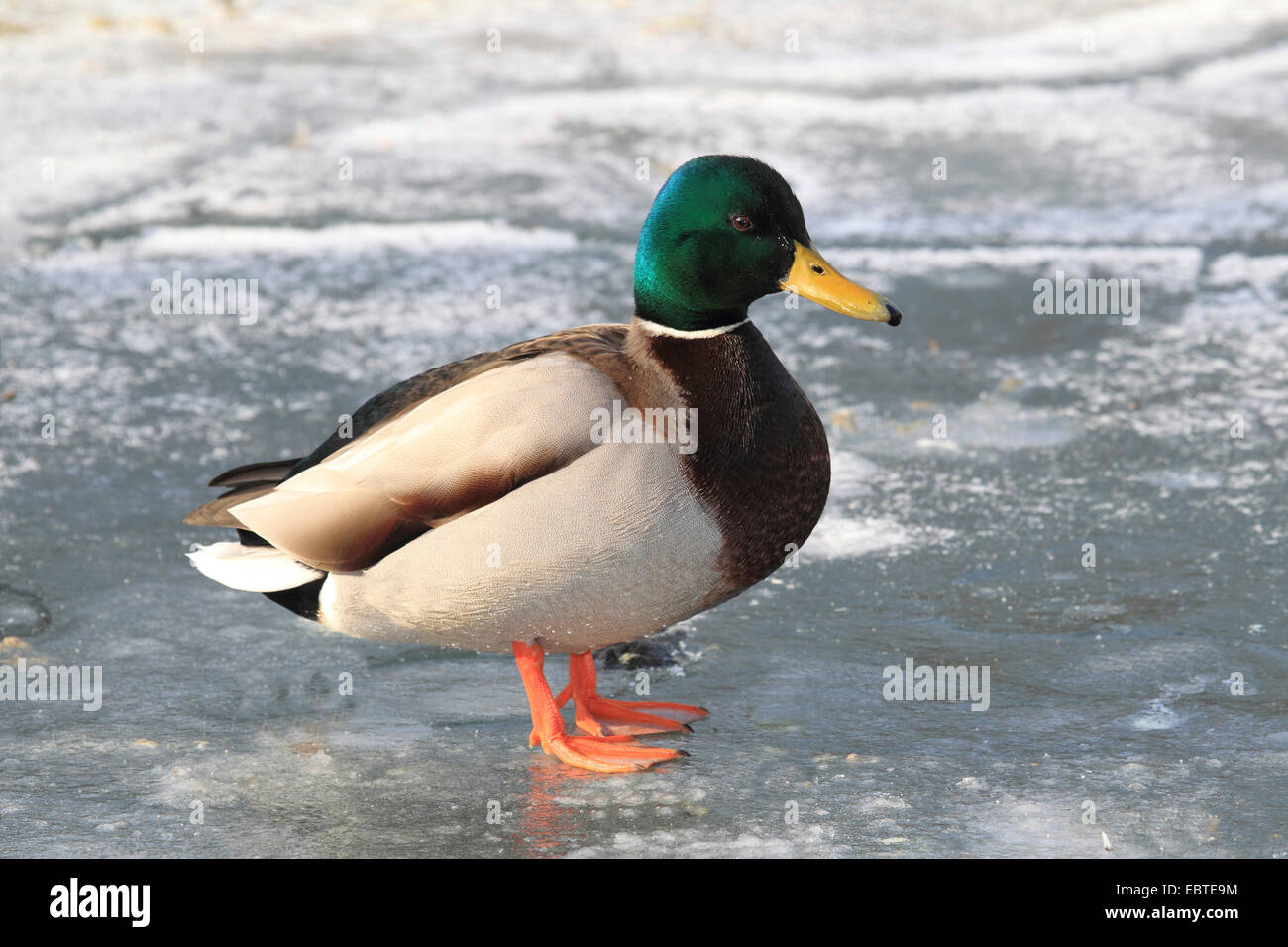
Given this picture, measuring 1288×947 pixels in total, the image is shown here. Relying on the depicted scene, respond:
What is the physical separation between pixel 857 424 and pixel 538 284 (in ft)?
5.23

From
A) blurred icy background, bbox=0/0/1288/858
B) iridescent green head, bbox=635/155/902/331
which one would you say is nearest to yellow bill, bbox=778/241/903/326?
iridescent green head, bbox=635/155/902/331

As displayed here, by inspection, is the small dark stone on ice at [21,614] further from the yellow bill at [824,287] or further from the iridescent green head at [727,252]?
the yellow bill at [824,287]

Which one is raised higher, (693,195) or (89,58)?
(89,58)

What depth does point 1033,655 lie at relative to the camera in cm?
369

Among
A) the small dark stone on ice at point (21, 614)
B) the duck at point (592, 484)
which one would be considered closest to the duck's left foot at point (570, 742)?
the duck at point (592, 484)

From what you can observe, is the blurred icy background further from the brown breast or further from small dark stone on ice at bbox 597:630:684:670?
the brown breast

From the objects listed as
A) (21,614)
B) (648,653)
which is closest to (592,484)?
(648,653)

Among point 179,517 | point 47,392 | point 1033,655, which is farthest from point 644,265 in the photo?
point 47,392

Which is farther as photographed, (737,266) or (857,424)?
(857,424)

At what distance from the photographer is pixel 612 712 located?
3.53 m

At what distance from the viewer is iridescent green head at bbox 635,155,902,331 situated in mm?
3361

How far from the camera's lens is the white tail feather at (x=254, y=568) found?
11.3 ft

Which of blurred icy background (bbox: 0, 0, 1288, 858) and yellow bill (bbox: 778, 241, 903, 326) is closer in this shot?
blurred icy background (bbox: 0, 0, 1288, 858)

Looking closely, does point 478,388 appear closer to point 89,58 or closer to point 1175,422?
point 1175,422
